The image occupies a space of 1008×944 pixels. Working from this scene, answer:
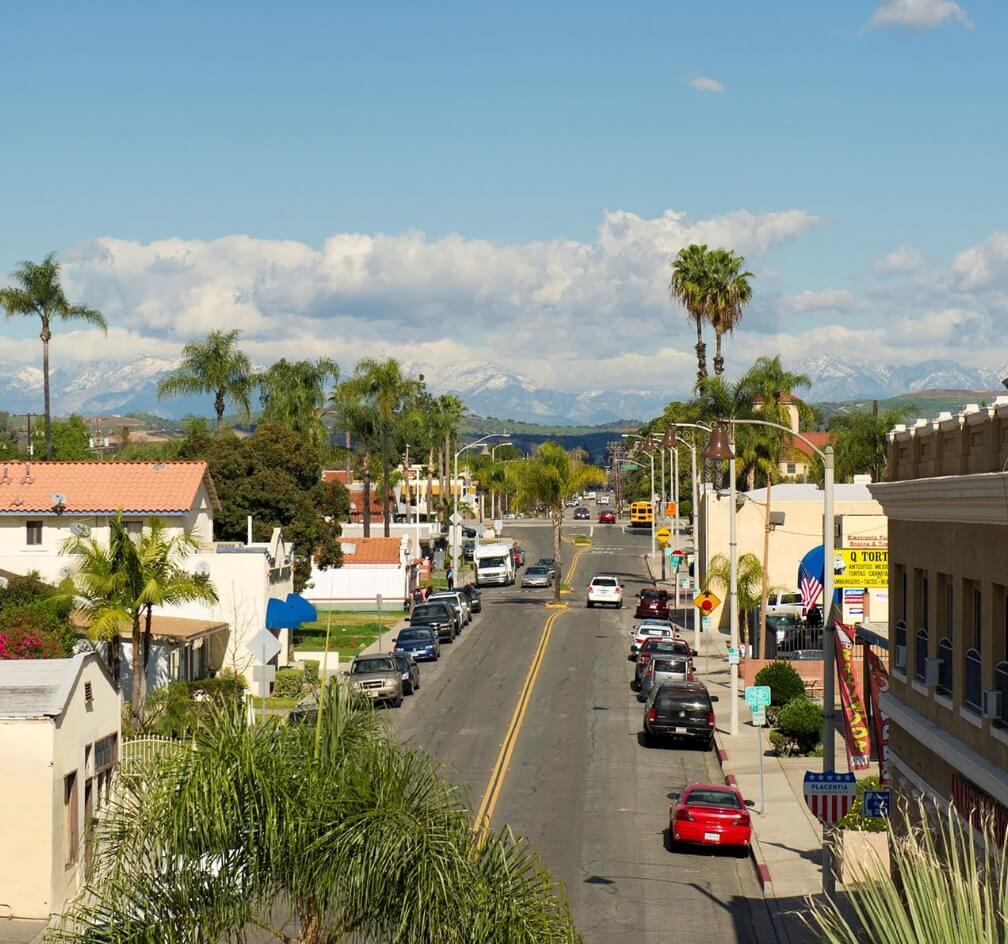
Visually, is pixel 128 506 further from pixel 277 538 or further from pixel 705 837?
pixel 705 837

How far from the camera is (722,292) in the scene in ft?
269

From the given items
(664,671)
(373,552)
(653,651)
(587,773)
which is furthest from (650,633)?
(373,552)

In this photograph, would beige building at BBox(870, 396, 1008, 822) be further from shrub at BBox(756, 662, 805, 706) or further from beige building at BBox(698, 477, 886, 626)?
beige building at BBox(698, 477, 886, 626)

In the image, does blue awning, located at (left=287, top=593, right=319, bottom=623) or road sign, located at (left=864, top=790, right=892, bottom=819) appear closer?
road sign, located at (left=864, top=790, right=892, bottom=819)

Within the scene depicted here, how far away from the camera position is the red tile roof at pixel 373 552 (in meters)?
80.0

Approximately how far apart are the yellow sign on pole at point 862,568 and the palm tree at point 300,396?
45.1 m

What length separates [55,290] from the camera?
77375 mm

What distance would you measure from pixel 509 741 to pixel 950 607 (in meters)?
20.5

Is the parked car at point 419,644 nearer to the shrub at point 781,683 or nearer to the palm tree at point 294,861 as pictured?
the shrub at point 781,683

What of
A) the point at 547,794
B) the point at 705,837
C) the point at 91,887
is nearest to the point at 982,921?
the point at 91,887

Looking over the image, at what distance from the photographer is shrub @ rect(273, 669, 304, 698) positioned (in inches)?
1924

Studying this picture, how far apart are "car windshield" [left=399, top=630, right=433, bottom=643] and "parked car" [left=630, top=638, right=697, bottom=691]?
331 inches

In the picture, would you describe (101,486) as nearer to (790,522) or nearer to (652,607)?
(652,607)

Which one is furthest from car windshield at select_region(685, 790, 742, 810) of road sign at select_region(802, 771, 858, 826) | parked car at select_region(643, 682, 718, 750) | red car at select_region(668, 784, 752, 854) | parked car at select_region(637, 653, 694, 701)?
A: parked car at select_region(637, 653, 694, 701)
